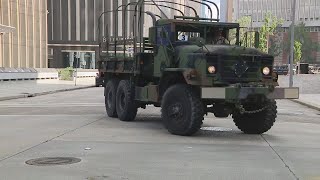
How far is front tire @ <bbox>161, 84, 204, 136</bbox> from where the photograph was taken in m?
11.2

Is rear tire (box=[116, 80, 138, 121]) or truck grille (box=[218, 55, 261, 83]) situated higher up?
truck grille (box=[218, 55, 261, 83])

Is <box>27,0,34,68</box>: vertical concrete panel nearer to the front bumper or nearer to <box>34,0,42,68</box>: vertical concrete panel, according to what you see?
<box>34,0,42,68</box>: vertical concrete panel

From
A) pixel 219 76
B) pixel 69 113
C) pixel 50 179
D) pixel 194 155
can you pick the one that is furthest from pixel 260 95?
pixel 69 113

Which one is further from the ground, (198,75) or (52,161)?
(198,75)

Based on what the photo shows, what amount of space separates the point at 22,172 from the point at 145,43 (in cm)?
683

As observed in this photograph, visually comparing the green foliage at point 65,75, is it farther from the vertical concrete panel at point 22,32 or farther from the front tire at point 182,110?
the front tire at point 182,110

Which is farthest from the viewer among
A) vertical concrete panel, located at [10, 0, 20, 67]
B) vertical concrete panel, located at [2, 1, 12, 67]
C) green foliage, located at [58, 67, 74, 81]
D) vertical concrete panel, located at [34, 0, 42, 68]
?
vertical concrete panel, located at [34, 0, 42, 68]

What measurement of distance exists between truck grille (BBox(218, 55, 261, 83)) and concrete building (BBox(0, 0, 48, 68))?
43692 mm

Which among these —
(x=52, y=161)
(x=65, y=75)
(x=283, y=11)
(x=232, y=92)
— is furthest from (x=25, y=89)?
(x=283, y=11)

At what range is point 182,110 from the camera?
1150 cm

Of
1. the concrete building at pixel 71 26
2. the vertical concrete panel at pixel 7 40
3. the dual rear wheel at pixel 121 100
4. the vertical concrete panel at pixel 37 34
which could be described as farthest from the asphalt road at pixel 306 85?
the concrete building at pixel 71 26

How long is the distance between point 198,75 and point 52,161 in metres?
4.15

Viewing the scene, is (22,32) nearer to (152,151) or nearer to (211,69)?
(211,69)

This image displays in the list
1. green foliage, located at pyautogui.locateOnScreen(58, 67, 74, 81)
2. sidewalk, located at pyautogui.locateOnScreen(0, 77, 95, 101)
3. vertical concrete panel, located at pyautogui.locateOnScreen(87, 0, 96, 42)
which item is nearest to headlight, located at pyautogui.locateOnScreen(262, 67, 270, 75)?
sidewalk, located at pyautogui.locateOnScreen(0, 77, 95, 101)
